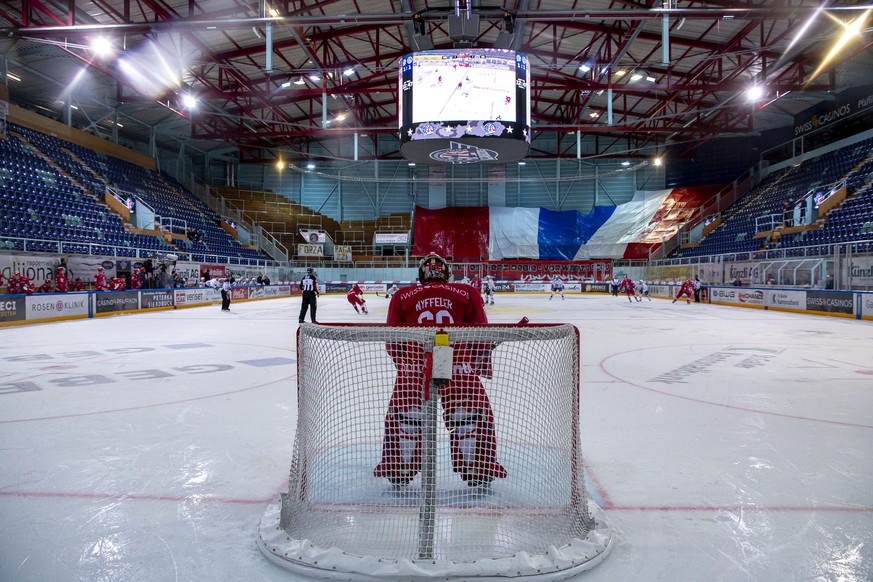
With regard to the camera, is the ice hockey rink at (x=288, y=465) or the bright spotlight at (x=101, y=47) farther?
the bright spotlight at (x=101, y=47)

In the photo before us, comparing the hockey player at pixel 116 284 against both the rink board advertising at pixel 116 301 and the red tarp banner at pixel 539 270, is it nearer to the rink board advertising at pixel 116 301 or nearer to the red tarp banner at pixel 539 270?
the rink board advertising at pixel 116 301

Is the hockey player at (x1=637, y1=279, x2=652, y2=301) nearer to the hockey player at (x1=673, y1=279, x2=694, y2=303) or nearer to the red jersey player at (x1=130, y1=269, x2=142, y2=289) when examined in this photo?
the hockey player at (x1=673, y1=279, x2=694, y2=303)

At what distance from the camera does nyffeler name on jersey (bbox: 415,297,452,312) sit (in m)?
3.35

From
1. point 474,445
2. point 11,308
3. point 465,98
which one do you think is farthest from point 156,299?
point 474,445

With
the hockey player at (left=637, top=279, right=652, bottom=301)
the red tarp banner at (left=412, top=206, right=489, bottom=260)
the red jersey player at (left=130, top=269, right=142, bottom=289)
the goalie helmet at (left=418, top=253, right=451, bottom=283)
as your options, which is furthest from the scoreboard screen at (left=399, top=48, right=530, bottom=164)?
the red tarp banner at (left=412, top=206, right=489, bottom=260)

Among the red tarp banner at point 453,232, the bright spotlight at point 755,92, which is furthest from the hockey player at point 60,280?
the bright spotlight at point 755,92

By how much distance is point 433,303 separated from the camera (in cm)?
335

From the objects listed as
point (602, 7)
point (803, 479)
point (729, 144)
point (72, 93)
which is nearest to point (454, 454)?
Result: point (803, 479)

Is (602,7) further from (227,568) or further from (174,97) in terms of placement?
(227,568)

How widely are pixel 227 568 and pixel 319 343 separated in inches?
45.5

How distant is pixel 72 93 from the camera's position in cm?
2725

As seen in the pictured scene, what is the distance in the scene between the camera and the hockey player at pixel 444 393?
2.76 meters

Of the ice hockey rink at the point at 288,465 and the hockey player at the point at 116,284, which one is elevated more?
the hockey player at the point at 116,284

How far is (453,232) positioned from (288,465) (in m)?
38.4
